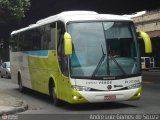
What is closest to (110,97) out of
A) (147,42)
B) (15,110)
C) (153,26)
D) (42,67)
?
(147,42)

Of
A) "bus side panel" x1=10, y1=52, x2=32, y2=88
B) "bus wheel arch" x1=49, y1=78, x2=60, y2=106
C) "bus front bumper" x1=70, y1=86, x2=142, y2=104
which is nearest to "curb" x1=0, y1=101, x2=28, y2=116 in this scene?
"bus wheel arch" x1=49, y1=78, x2=60, y2=106

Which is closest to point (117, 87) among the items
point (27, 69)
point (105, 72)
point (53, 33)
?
point (105, 72)

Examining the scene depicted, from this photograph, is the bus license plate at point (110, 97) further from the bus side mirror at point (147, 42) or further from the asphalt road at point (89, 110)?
the bus side mirror at point (147, 42)

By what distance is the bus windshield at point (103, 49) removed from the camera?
14633 mm

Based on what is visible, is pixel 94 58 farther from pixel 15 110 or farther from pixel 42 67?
pixel 42 67

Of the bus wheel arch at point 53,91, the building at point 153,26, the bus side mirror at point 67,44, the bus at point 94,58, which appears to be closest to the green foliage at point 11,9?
the bus at point 94,58

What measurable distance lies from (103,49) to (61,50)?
1484mm

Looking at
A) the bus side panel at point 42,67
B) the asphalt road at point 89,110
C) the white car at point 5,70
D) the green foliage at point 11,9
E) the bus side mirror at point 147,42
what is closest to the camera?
the asphalt road at point 89,110

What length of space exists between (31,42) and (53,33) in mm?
3664

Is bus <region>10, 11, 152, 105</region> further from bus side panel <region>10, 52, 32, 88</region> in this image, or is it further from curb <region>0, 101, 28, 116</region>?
bus side panel <region>10, 52, 32, 88</region>

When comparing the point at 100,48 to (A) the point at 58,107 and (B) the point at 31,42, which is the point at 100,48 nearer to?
(A) the point at 58,107

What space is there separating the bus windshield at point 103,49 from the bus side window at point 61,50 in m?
0.41

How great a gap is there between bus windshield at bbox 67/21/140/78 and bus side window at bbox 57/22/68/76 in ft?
1.35

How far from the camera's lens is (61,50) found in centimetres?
1559
